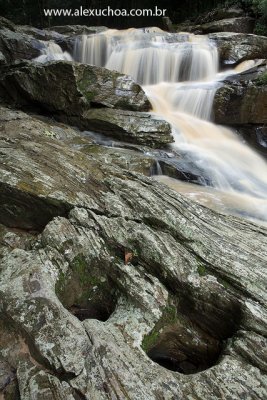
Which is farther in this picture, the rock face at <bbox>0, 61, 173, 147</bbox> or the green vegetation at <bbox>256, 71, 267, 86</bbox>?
the green vegetation at <bbox>256, 71, 267, 86</bbox>

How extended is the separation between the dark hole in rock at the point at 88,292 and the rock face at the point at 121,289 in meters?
0.01

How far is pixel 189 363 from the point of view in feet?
11.9

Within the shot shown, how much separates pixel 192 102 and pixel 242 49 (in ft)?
15.0

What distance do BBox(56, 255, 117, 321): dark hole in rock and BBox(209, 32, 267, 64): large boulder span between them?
44.2 feet

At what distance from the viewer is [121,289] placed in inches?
145

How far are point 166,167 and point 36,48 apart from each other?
35.7 ft

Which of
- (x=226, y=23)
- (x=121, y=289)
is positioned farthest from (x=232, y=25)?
(x=121, y=289)

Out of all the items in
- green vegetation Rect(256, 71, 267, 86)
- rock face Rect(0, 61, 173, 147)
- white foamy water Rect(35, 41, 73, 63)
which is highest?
green vegetation Rect(256, 71, 267, 86)

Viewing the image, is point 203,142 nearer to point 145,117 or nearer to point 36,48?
point 145,117

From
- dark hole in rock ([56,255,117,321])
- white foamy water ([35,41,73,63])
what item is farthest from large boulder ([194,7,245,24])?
dark hole in rock ([56,255,117,321])

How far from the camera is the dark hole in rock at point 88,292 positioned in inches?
147

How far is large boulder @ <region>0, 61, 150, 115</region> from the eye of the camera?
10062mm

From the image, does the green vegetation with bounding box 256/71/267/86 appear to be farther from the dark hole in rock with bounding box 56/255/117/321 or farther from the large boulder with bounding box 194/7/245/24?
the large boulder with bounding box 194/7/245/24

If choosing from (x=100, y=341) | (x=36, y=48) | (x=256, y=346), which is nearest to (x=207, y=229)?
(x=256, y=346)
